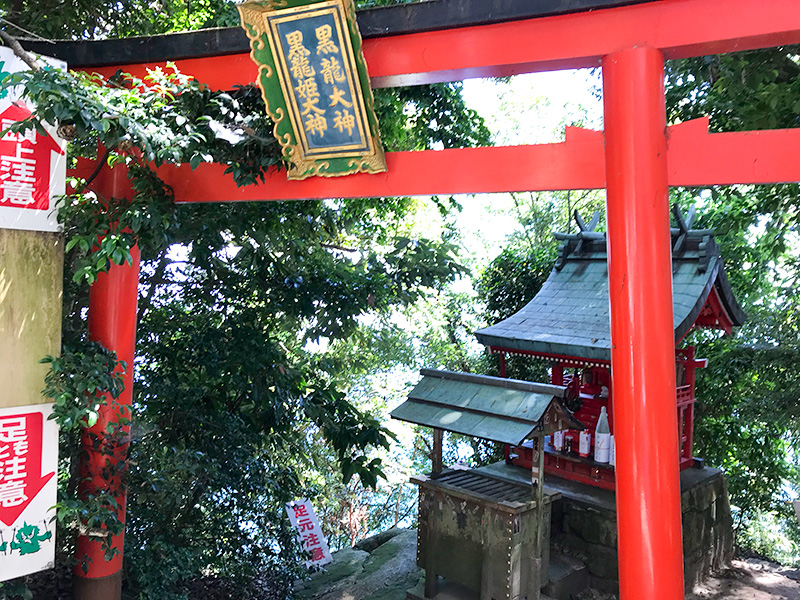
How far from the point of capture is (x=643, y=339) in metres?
2.83

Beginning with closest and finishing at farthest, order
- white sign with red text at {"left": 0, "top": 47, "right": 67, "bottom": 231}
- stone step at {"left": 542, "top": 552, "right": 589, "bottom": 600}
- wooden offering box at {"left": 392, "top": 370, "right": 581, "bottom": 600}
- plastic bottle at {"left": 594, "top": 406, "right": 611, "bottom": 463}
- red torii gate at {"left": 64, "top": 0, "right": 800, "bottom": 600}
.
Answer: red torii gate at {"left": 64, "top": 0, "right": 800, "bottom": 600} → white sign with red text at {"left": 0, "top": 47, "right": 67, "bottom": 231} → wooden offering box at {"left": 392, "top": 370, "right": 581, "bottom": 600} → stone step at {"left": 542, "top": 552, "right": 589, "bottom": 600} → plastic bottle at {"left": 594, "top": 406, "right": 611, "bottom": 463}

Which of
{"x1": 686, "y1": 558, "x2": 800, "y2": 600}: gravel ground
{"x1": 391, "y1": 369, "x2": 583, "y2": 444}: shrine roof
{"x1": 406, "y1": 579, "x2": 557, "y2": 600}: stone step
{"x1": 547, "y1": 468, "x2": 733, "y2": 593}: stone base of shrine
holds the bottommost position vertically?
{"x1": 686, "y1": 558, "x2": 800, "y2": 600}: gravel ground

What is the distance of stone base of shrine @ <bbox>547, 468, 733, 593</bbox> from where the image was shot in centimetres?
577

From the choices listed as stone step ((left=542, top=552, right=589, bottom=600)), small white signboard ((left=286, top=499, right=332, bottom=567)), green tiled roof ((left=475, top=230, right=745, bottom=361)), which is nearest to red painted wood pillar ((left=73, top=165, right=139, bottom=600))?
small white signboard ((left=286, top=499, right=332, bottom=567))

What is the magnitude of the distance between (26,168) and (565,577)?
17.2ft

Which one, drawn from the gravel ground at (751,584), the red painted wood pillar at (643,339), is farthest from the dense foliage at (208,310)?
the gravel ground at (751,584)

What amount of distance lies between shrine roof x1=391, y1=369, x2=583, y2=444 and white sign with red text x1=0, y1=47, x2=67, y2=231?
3138mm

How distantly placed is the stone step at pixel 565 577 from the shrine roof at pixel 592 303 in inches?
76.2

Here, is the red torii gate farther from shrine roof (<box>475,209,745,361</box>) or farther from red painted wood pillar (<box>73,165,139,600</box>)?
shrine roof (<box>475,209,745,361</box>)

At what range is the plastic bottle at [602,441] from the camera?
5984 millimetres

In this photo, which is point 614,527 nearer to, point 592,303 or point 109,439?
point 592,303

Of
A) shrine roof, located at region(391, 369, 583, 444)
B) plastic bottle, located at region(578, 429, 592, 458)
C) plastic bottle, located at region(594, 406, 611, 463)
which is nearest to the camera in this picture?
shrine roof, located at region(391, 369, 583, 444)

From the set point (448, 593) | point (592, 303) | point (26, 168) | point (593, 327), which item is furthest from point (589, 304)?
point (26, 168)

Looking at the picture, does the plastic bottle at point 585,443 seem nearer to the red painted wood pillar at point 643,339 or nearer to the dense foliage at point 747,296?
the dense foliage at point 747,296
